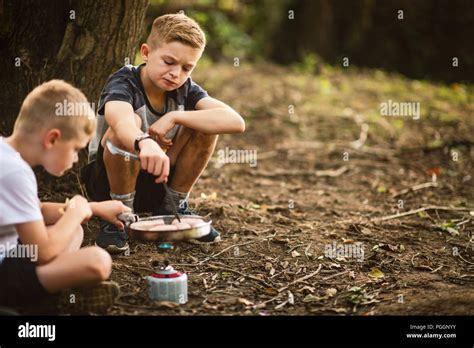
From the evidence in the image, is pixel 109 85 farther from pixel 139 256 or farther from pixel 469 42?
pixel 469 42

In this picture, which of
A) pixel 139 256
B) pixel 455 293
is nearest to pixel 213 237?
pixel 139 256

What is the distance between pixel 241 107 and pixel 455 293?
16.6 ft

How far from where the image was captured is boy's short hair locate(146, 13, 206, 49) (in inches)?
135

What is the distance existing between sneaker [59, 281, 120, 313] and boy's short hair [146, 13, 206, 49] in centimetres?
135

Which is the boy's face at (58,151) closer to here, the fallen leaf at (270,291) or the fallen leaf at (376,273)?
the fallen leaf at (270,291)

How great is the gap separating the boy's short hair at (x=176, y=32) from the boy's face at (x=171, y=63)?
0.09 ft

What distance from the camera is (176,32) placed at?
3439 millimetres

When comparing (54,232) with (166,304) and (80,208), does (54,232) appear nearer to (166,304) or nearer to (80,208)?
(80,208)

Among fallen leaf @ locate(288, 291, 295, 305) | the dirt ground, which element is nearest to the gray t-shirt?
the dirt ground

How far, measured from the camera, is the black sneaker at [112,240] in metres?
3.52

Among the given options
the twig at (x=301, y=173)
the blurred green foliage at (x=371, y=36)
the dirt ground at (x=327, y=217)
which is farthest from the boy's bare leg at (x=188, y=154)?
the blurred green foliage at (x=371, y=36)

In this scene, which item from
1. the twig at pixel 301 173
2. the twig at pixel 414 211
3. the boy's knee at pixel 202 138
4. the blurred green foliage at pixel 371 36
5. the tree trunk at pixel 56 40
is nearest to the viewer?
the boy's knee at pixel 202 138

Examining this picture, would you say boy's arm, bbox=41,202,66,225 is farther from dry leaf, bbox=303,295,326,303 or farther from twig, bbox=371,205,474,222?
twig, bbox=371,205,474,222

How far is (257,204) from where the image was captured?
4852mm
